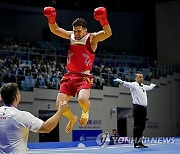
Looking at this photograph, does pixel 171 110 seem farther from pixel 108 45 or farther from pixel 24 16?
pixel 24 16

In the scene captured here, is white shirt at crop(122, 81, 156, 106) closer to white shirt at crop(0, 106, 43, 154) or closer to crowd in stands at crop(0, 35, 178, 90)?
white shirt at crop(0, 106, 43, 154)

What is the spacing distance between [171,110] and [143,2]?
8168 mm

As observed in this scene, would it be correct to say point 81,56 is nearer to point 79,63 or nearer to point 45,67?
point 79,63

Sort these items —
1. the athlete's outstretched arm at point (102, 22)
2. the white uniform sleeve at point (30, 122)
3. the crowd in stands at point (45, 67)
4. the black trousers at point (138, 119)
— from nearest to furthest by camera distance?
the white uniform sleeve at point (30, 122), the athlete's outstretched arm at point (102, 22), the black trousers at point (138, 119), the crowd in stands at point (45, 67)

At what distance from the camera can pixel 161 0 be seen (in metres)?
28.0

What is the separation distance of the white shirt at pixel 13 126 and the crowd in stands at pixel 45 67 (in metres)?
13.0

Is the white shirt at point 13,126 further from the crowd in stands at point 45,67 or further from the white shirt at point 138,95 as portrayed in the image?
the crowd in stands at point 45,67

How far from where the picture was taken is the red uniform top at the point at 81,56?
6852mm

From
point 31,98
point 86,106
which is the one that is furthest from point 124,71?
point 86,106

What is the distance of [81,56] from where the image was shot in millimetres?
6836

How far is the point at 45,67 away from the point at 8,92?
15.4m

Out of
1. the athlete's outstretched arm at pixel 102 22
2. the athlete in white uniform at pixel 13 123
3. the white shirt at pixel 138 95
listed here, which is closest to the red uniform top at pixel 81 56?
the athlete's outstretched arm at pixel 102 22

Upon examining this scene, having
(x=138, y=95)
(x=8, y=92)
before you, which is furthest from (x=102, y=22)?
(x=138, y=95)

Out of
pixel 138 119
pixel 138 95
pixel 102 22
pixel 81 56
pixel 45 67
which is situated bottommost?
pixel 138 119
